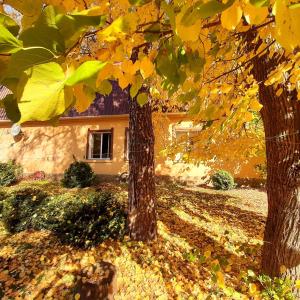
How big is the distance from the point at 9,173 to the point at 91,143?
5.16 meters

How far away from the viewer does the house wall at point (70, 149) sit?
15.7 meters

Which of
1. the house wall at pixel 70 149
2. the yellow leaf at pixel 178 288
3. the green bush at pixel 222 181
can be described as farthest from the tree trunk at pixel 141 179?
the house wall at pixel 70 149

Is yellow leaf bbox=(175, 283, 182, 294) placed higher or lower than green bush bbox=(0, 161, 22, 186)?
lower

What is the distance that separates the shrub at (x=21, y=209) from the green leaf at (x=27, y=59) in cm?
832

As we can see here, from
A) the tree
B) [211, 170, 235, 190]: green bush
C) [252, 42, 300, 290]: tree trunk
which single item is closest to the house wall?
[211, 170, 235, 190]: green bush

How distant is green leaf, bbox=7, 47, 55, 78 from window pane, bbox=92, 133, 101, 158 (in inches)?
651

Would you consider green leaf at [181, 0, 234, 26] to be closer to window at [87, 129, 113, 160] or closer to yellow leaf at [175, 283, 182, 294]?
yellow leaf at [175, 283, 182, 294]

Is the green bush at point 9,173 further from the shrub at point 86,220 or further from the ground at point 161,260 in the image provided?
the shrub at point 86,220

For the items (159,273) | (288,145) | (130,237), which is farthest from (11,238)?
(288,145)

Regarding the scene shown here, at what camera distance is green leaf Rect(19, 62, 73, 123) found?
52cm

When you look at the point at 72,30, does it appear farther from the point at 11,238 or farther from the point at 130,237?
the point at 11,238

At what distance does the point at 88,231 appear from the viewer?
258 inches

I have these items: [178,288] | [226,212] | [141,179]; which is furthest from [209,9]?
[226,212]

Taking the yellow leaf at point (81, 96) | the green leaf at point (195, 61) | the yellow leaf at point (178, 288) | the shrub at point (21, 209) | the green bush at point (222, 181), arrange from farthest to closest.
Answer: the green bush at point (222, 181) < the shrub at point (21, 209) < the yellow leaf at point (178, 288) < the green leaf at point (195, 61) < the yellow leaf at point (81, 96)
